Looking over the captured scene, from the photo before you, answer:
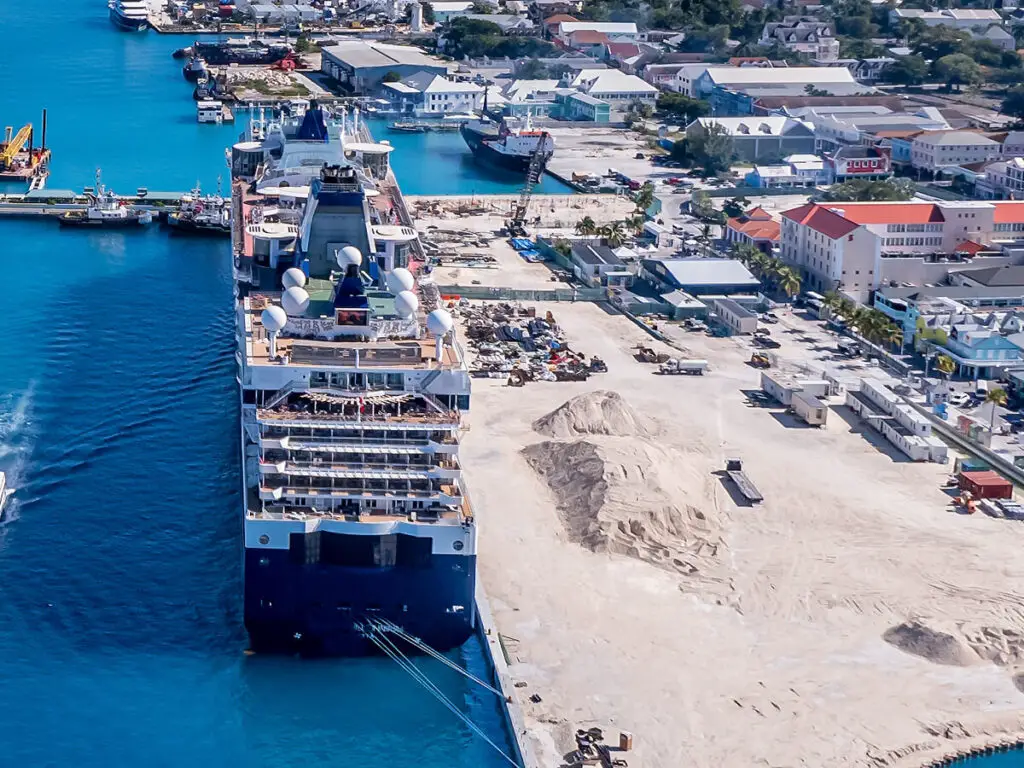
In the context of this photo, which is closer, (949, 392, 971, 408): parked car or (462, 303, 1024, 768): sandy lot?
(462, 303, 1024, 768): sandy lot

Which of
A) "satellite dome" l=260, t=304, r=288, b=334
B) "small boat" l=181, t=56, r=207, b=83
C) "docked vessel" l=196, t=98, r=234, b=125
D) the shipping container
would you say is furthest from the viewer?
"small boat" l=181, t=56, r=207, b=83

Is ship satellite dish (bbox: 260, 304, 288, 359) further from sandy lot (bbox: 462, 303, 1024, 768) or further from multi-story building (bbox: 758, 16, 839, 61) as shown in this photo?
multi-story building (bbox: 758, 16, 839, 61)

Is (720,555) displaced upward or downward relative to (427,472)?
downward

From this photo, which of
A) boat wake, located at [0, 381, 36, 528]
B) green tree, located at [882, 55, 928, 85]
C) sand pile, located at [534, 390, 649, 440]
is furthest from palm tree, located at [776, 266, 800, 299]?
green tree, located at [882, 55, 928, 85]

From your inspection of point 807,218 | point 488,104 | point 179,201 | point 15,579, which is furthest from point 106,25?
point 15,579

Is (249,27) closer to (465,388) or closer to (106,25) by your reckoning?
(106,25)

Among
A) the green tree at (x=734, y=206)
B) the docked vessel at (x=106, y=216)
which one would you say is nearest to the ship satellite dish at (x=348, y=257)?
the docked vessel at (x=106, y=216)
